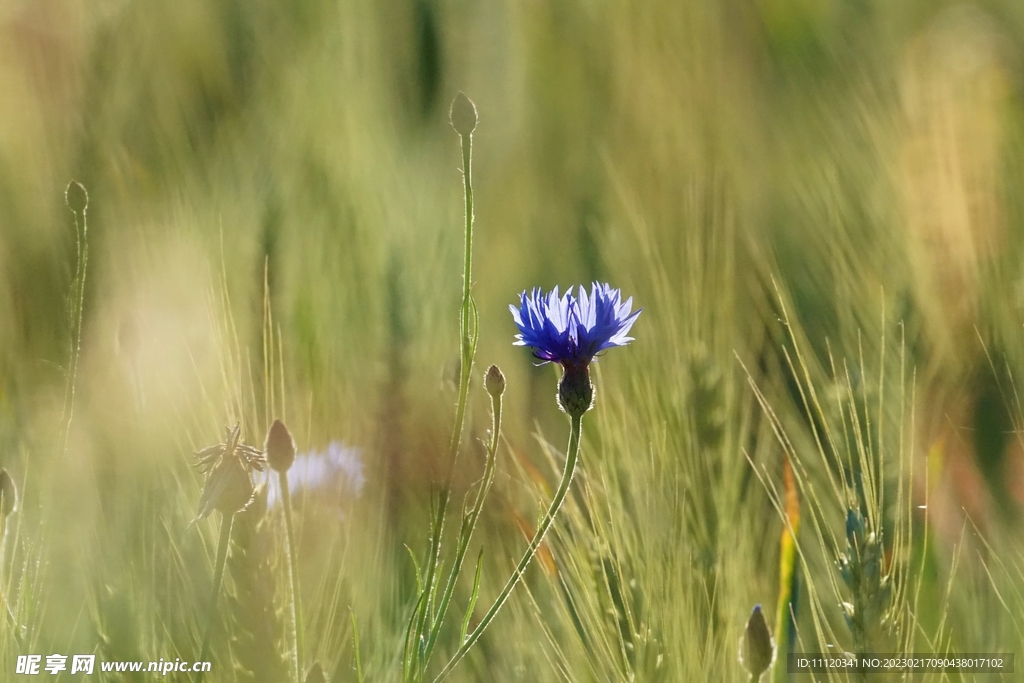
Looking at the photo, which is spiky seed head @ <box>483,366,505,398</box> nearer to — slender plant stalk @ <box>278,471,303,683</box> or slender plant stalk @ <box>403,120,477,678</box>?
slender plant stalk @ <box>403,120,477,678</box>

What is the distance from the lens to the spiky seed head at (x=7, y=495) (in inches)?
24.2

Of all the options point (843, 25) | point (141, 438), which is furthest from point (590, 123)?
point (141, 438)

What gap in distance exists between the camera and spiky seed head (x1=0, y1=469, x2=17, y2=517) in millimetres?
615

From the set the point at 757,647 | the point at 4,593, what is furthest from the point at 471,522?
the point at 4,593

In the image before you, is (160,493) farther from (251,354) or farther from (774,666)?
(774,666)

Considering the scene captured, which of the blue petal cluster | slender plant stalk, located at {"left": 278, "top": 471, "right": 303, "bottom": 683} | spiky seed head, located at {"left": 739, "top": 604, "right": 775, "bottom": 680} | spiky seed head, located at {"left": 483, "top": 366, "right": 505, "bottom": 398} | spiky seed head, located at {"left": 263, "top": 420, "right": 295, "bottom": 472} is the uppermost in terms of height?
the blue petal cluster

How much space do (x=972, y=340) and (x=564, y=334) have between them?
409mm

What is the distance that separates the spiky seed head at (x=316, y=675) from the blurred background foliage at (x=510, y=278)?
36 mm

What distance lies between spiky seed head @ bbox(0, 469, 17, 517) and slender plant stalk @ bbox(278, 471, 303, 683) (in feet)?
0.77

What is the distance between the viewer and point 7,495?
0.62 meters

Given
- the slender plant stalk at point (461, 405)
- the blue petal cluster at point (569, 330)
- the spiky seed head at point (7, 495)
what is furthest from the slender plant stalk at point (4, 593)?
the blue petal cluster at point (569, 330)

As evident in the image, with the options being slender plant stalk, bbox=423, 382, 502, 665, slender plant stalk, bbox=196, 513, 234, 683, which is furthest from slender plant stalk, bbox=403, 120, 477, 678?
slender plant stalk, bbox=196, 513, 234, 683

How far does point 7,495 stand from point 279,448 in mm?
252

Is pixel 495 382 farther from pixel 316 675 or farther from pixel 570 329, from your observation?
pixel 316 675
